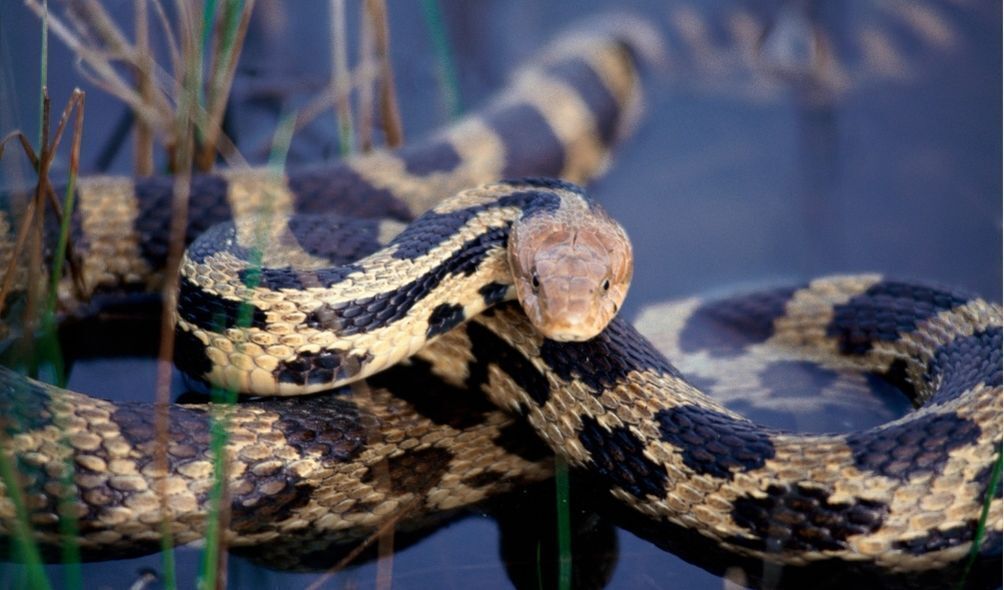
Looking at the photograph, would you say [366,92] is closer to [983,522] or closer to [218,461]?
[218,461]

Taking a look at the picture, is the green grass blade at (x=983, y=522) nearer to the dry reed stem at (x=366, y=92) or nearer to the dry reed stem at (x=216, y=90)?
the dry reed stem at (x=216, y=90)

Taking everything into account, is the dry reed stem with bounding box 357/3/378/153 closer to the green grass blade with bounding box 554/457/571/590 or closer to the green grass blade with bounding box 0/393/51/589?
the green grass blade with bounding box 554/457/571/590

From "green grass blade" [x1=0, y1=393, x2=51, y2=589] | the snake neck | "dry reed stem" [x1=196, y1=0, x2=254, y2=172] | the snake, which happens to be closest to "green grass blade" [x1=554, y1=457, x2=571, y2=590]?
the snake

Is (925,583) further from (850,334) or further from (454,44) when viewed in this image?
(454,44)

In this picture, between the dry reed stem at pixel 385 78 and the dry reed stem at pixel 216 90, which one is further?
the dry reed stem at pixel 385 78

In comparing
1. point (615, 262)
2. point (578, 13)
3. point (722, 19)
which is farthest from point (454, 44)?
point (615, 262)

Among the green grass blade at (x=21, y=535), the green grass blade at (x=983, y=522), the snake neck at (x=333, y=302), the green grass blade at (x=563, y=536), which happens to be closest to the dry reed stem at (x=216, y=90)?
the snake neck at (x=333, y=302)

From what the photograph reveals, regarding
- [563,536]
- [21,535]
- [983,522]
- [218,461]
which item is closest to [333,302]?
[218,461]
